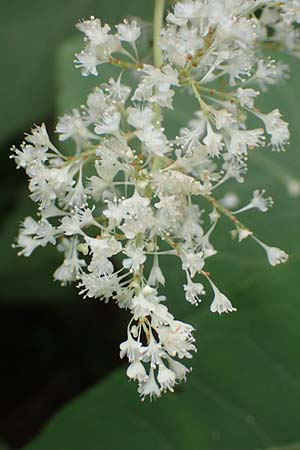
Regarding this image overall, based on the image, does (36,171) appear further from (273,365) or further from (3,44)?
(3,44)

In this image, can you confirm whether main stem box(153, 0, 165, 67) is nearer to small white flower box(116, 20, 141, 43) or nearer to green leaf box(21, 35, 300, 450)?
small white flower box(116, 20, 141, 43)

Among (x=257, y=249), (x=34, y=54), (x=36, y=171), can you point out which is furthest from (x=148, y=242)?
(x=34, y=54)

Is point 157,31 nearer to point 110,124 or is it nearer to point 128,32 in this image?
point 128,32

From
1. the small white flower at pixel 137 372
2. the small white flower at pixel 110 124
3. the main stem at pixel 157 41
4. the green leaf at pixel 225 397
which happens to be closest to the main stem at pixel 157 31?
the main stem at pixel 157 41

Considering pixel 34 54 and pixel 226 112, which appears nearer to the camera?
pixel 226 112

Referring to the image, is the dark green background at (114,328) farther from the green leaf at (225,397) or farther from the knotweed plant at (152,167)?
the knotweed plant at (152,167)

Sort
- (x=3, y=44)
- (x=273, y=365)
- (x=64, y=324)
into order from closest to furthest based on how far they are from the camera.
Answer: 1. (x=273, y=365)
2. (x=3, y=44)
3. (x=64, y=324)

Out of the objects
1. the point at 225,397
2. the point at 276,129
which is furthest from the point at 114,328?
the point at 276,129

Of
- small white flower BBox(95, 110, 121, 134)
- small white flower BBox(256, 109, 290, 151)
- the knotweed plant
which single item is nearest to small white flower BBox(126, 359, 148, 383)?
the knotweed plant

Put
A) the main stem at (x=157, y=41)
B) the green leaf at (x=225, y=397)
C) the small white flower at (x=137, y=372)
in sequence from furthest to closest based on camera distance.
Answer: the green leaf at (x=225, y=397)
the main stem at (x=157, y=41)
the small white flower at (x=137, y=372)

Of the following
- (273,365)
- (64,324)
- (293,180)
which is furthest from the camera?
(64,324)
